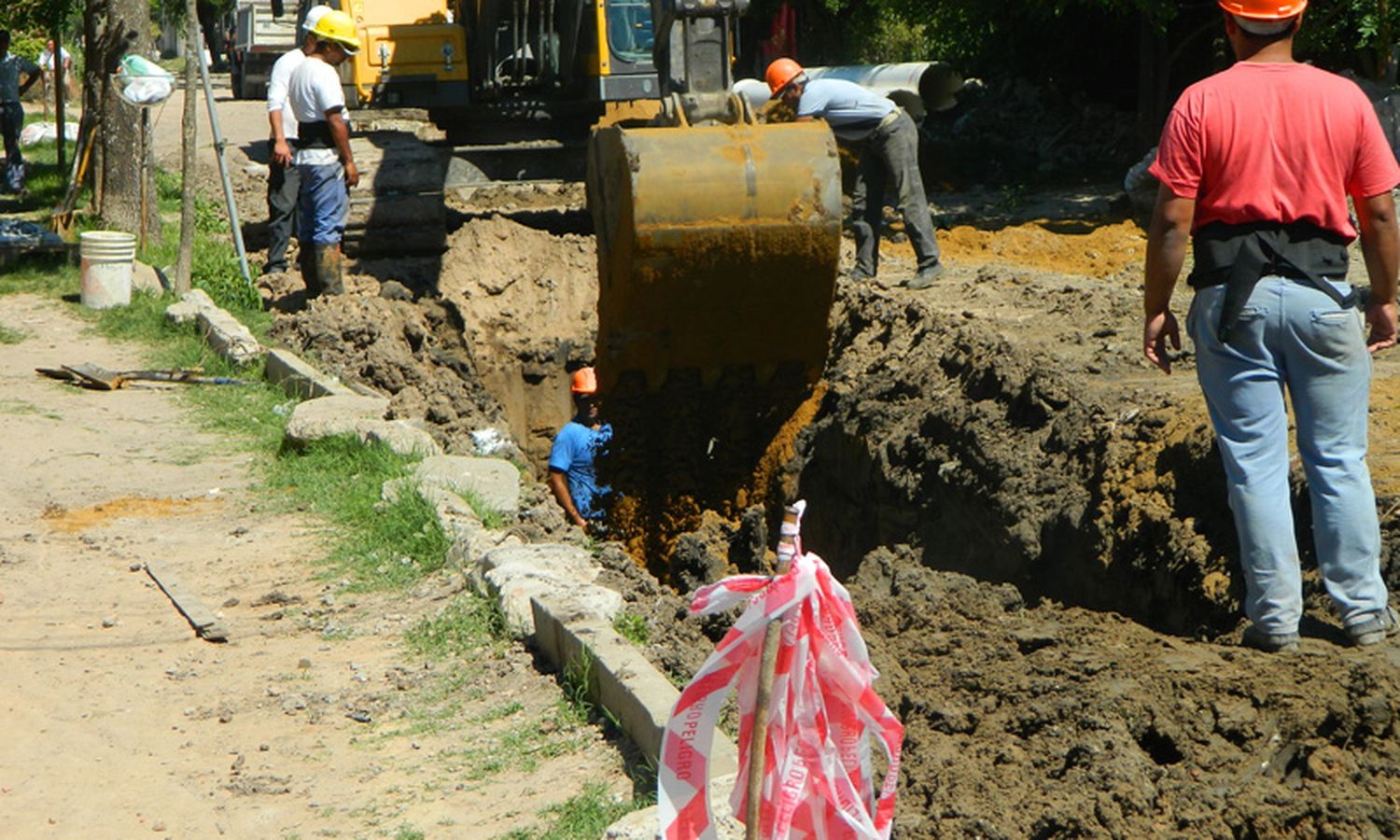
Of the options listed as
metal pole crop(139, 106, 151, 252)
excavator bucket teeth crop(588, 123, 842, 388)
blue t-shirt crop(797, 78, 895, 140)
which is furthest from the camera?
metal pole crop(139, 106, 151, 252)

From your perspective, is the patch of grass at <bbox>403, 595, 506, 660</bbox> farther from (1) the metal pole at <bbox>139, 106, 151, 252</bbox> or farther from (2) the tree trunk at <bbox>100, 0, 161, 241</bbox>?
(2) the tree trunk at <bbox>100, 0, 161, 241</bbox>

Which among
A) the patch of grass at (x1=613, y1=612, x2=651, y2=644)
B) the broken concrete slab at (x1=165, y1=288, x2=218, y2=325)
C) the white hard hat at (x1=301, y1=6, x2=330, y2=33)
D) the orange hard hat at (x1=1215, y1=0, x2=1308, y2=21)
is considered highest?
the white hard hat at (x1=301, y1=6, x2=330, y2=33)

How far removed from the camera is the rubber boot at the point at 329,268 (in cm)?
1145

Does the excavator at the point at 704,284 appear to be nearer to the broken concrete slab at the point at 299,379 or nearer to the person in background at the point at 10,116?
the broken concrete slab at the point at 299,379

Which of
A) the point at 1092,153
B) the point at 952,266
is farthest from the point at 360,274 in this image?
the point at 1092,153

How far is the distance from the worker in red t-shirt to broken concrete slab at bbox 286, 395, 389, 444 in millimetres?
4700

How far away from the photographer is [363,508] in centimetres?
728

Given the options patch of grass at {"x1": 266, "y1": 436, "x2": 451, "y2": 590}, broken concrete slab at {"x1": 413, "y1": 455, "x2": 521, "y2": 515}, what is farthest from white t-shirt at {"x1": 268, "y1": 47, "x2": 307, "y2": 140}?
broken concrete slab at {"x1": 413, "y1": 455, "x2": 521, "y2": 515}

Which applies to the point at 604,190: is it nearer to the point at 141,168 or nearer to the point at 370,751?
the point at 370,751

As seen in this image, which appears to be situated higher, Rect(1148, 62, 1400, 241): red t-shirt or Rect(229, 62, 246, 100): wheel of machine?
Rect(229, 62, 246, 100): wheel of machine

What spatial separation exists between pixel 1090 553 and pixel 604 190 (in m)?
2.67

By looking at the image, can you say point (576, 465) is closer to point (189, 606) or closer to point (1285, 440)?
point (189, 606)

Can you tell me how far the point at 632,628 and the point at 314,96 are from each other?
6737mm

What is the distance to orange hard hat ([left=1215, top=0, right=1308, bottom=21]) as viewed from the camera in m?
4.60
